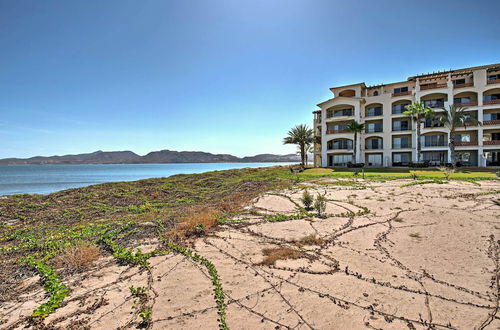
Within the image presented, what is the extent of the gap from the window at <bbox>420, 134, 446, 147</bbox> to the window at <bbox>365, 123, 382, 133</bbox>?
23.2ft

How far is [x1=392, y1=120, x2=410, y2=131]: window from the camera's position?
4641cm

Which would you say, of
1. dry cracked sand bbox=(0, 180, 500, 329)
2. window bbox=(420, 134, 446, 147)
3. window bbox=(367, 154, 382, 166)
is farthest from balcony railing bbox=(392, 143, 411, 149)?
dry cracked sand bbox=(0, 180, 500, 329)

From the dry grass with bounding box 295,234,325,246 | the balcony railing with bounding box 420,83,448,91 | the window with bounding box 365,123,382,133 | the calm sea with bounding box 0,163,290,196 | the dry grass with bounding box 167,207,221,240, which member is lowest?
the calm sea with bounding box 0,163,290,196

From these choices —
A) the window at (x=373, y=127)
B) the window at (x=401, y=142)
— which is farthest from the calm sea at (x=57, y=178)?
the window at (x=401, y=142)

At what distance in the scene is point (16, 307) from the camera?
5.01 metres

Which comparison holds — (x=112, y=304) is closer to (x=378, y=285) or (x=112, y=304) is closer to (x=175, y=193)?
(x=378, y=285)

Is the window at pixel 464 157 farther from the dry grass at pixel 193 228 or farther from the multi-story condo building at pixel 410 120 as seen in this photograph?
the dry grass at pixel 193 228

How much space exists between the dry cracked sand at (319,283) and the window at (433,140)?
1634 inches

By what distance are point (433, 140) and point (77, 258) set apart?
53189 mm

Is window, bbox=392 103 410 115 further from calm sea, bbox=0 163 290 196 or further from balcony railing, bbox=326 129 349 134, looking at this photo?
calm sea, bbox=0 163 290 196

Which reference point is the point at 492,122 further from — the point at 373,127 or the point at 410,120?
the point at 373,127

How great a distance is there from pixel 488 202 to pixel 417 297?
10811 millimetres

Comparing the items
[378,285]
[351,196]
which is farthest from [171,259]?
[351,196]

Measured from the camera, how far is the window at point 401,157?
152 feet
